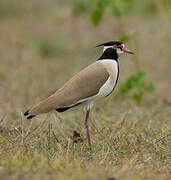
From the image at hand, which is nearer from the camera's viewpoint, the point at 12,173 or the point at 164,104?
the point at 12,173

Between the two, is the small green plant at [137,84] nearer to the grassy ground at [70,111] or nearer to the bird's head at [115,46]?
the grassy ground at [70,111]

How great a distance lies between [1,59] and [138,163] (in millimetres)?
6027

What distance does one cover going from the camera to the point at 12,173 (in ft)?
10.6

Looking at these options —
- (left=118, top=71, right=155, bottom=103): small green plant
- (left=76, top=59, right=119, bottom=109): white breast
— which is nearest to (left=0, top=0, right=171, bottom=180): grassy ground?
(left=118, top=71, right=155, bottom=103): small green plant

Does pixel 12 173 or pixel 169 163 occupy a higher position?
pixel 12 173

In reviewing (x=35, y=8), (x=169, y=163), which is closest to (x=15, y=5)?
(x=35, y=8)

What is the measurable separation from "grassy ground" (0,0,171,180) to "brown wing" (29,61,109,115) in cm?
29

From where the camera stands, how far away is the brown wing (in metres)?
4.22

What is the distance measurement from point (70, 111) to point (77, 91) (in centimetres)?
223

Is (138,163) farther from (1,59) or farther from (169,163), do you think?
(1,59)

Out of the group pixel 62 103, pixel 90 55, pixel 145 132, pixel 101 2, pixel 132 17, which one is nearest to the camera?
pixel 62 103

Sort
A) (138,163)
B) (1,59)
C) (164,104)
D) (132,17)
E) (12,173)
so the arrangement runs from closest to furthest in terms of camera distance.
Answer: (12,173)
(138,163)
(164,104)
(1,59)
(132,17)

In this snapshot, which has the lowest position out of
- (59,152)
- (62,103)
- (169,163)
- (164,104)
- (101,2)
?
(164,104)

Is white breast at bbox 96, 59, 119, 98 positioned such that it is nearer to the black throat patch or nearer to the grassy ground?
the black throat patch
